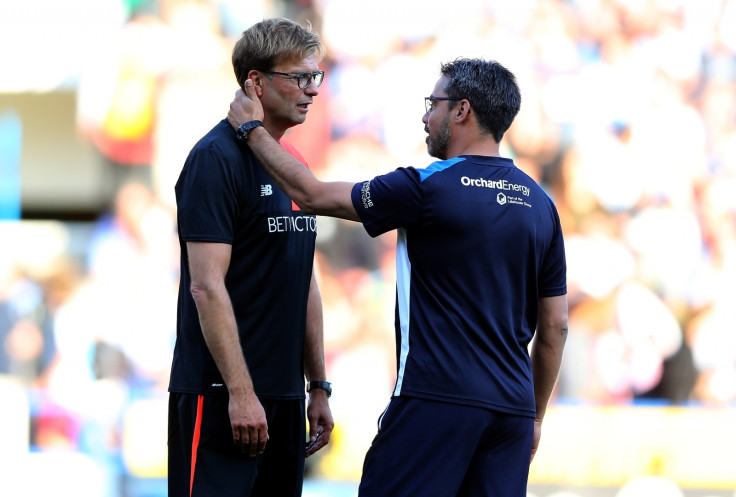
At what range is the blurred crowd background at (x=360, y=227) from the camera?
623cm

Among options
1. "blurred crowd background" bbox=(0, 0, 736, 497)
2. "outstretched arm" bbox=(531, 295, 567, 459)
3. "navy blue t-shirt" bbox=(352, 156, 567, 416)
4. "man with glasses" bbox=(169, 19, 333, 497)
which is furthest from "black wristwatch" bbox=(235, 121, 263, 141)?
"blurred crowd background" bbox=(0, 0, 736, 497)

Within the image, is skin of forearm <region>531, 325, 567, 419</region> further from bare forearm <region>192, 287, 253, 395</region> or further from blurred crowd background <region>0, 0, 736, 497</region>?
blurred crowd background <region>0, 0, 736, 497</region>

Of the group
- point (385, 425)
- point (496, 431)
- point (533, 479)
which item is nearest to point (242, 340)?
point (385, 425)

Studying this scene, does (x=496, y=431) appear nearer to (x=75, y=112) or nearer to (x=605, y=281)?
(x=605, y=281)

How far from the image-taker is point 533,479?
6234 millimetres

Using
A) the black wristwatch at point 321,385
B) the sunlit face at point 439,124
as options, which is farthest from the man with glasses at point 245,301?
the sunlit face at point 439,124

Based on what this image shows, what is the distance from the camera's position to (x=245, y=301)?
305cm

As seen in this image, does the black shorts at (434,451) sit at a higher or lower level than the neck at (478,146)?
lower

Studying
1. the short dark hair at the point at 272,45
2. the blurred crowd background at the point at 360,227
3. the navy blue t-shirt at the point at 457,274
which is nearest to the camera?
the navy blue t-shirt at the point at 457,274

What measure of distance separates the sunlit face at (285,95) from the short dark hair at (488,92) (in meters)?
0.43

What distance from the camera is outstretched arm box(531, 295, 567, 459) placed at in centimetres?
331

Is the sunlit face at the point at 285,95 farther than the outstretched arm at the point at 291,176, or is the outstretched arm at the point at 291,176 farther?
the sunlit face at the point at 285,95

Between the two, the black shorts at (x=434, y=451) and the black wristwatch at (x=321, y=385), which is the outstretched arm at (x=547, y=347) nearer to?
the black shorts at (x=434, y=451)

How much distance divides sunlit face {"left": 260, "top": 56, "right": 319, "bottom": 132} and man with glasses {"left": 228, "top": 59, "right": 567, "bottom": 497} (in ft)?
0.17
